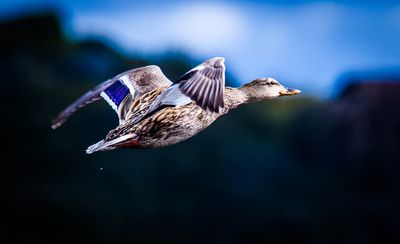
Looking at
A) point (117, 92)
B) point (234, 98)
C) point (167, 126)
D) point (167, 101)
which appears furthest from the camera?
point (117, 92)

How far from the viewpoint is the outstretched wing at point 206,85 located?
4.72 m

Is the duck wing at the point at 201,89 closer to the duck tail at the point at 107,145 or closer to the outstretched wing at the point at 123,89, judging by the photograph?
the duck tail at the point at 107,145

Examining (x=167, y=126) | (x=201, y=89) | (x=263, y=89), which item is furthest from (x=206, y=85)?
(x=263, y=89)

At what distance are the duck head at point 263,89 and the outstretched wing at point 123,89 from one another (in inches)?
20.8

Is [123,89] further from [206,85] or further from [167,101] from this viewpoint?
[206,85]

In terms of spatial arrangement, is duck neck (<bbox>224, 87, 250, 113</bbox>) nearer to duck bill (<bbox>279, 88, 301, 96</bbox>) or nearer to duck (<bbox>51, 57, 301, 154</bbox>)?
duck (<bbox>51, 57, 301, 154</bbox>)

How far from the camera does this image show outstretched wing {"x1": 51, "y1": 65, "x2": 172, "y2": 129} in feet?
19.9

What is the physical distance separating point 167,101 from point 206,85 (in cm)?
25

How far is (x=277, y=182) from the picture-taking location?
27219 mm

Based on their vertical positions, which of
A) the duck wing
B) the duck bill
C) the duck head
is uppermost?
the duck wing

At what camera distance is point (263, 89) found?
19.7 feet

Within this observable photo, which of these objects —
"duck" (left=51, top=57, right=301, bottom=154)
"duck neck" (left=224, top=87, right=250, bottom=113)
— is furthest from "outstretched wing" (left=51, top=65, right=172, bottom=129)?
"duck neck" (left=224, top=87, right=250, bottom=113)

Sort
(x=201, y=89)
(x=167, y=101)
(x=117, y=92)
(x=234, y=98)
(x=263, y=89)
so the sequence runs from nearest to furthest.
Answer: (x=201, y=89), (x=167, y=101), (x=234, y=98), (x=263, y=89), (x=117, y=92)

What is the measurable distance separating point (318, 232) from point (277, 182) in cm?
231
